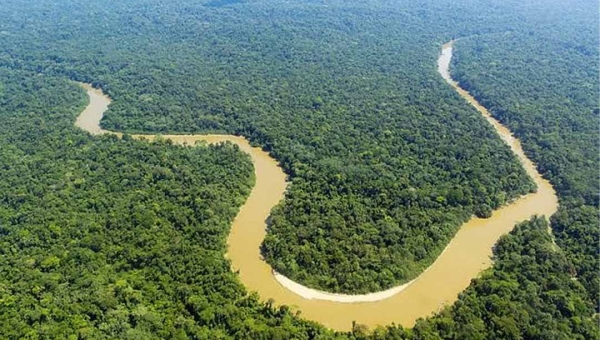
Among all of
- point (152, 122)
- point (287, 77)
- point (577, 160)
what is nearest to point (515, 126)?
point (577, 160)

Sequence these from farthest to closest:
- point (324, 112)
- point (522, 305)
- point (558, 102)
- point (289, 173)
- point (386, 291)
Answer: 1. point (558, 102)
2. point (324, 112)
3. point (289, 173)
4. point (386, 291)
5. point (522, 305)

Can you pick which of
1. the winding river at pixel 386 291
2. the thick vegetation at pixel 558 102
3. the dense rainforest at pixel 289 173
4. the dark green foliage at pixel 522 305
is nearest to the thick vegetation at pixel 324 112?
the dense rainforest at pixel 289 173

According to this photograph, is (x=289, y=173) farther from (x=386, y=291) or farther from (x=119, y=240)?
(x=386, y=291)

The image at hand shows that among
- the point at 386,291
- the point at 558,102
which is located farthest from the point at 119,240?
the point at 558,102

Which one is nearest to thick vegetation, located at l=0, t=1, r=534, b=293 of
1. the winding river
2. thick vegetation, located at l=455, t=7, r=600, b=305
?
the winding river

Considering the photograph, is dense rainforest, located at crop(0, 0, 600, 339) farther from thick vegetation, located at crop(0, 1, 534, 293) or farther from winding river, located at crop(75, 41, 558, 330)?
winding river, located at crop(75, 41, 558, 330)

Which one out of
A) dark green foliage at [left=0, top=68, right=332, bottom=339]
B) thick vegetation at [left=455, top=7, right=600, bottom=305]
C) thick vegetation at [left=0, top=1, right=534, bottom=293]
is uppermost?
thick vegetation at [left=455, top=7, right=600, bottom=305]
